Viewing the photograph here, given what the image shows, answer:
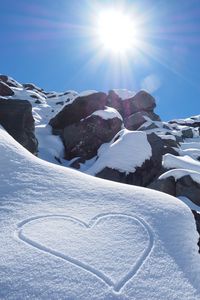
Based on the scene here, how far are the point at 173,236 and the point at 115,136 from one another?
20.9 meters

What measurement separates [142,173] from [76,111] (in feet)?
33.6

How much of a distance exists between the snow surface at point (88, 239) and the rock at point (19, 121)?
22.4 feet

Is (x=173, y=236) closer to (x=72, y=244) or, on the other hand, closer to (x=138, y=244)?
(x=138, y=244)

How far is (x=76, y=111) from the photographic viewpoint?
30000mm

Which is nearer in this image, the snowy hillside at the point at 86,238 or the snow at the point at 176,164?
the snowy hillside at the point at 86,238

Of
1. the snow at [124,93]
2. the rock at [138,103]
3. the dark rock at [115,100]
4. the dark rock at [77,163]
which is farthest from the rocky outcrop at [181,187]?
the snow at [124,93]

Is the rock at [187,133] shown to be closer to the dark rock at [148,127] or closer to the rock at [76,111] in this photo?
the dark rock at [148,127]

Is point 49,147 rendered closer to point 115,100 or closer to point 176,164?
point 176,164

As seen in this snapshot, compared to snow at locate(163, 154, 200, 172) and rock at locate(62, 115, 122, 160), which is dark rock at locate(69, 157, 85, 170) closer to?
rock at locate(62, 115, 122, 160)

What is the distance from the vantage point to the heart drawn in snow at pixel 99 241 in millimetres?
4426

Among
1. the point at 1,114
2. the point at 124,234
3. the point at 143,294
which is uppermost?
the point at 1,114

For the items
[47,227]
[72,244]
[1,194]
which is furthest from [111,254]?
[1,194]

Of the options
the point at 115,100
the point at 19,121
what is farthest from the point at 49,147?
the point at 115,100

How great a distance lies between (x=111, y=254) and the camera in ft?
15.5
